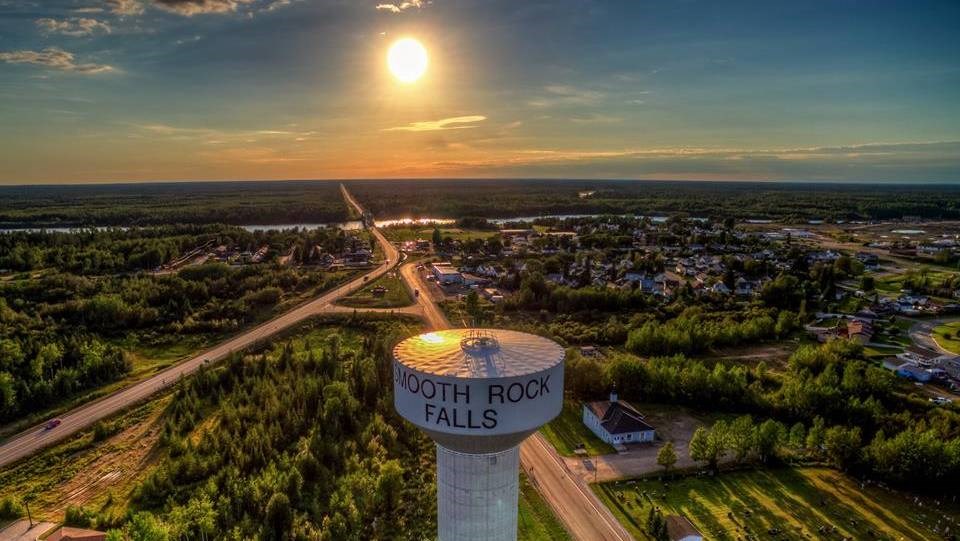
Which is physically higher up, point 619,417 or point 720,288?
point 720,288

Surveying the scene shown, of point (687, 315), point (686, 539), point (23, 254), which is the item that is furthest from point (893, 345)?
point (23, 254)

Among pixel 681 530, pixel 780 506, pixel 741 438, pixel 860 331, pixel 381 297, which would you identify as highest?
pixel 381 297

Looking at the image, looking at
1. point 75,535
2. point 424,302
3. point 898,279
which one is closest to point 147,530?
point 75,535

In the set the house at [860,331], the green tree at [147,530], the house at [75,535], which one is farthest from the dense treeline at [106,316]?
the house at [860,331]

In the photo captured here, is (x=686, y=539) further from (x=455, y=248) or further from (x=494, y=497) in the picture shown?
(x=455, y=248)

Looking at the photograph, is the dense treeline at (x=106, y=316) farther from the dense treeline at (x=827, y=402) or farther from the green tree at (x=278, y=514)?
the dense treeline at (x=827, y=402)

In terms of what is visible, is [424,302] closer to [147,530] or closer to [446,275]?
[446,275]

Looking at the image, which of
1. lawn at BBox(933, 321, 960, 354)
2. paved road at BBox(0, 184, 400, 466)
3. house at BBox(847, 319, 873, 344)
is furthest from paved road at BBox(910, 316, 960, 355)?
paved road at BBox(0, 184, 400, 466)
